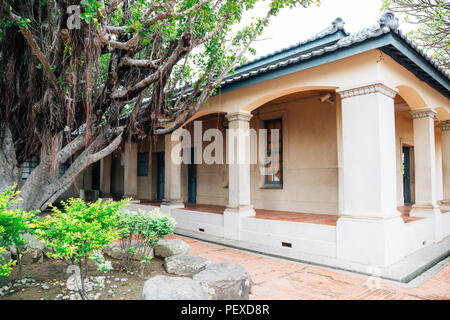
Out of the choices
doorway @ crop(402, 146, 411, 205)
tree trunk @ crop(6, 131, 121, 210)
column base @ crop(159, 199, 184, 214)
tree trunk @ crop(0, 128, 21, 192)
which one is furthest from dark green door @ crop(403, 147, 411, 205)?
tree trunk @ crop(0, 128, 21, 192)

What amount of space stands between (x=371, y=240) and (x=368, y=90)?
2766 mm

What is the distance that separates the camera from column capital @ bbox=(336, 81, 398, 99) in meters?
5.54

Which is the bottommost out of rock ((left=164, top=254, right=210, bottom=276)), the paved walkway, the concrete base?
the paved walkway

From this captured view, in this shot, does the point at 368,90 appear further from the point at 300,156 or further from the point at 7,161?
the point at 7,161

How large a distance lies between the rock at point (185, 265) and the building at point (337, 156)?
2.27 metres

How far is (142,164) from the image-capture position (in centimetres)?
1526

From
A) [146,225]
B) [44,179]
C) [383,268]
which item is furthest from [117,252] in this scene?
[383,268]

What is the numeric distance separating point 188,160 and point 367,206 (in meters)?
8.82

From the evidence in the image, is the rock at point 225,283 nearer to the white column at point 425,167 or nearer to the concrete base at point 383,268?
the concrete base at point 383,268

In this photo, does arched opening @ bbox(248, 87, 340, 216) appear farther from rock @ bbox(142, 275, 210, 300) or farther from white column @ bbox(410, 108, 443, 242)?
rock @ bbox(142, 275, 210, 300)

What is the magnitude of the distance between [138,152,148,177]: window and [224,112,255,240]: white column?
798cm
